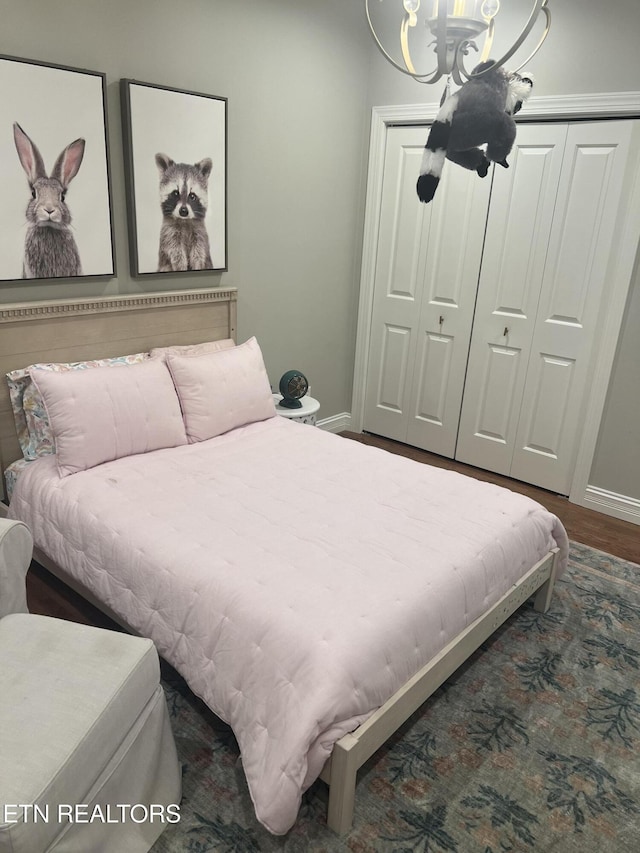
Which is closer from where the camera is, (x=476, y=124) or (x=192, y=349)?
(x=476, y=124)

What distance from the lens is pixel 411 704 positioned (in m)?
1.82

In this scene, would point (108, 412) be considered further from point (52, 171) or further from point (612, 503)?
point (612, 503)

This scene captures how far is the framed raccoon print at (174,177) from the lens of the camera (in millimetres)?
2848

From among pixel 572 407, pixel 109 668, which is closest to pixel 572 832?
pixel 109 668

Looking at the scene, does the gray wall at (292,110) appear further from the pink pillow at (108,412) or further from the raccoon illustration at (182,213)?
the pink pillow at (108,412)

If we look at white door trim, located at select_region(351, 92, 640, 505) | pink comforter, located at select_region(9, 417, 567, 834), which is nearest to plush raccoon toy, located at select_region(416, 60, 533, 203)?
pink comforter, located at select_region(9, 417, 567, 834)

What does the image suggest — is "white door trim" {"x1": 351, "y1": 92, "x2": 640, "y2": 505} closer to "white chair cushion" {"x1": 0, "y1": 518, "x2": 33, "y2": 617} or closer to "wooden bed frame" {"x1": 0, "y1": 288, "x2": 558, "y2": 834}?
"wooden bed frame" {"x1": 0, "y1": 288, "x2": 558, "y2": 834}

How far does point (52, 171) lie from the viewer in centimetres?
261

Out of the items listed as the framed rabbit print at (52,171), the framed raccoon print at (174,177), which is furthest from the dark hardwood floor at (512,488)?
the framed raccoon print at (174,177)

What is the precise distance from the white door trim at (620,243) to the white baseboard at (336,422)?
34 cm

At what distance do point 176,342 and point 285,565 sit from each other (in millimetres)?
1683

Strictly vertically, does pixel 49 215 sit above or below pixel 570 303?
above

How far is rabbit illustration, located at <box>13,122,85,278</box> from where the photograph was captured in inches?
101

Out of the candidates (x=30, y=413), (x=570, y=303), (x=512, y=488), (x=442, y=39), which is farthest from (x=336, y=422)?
(x=442, y=39)
